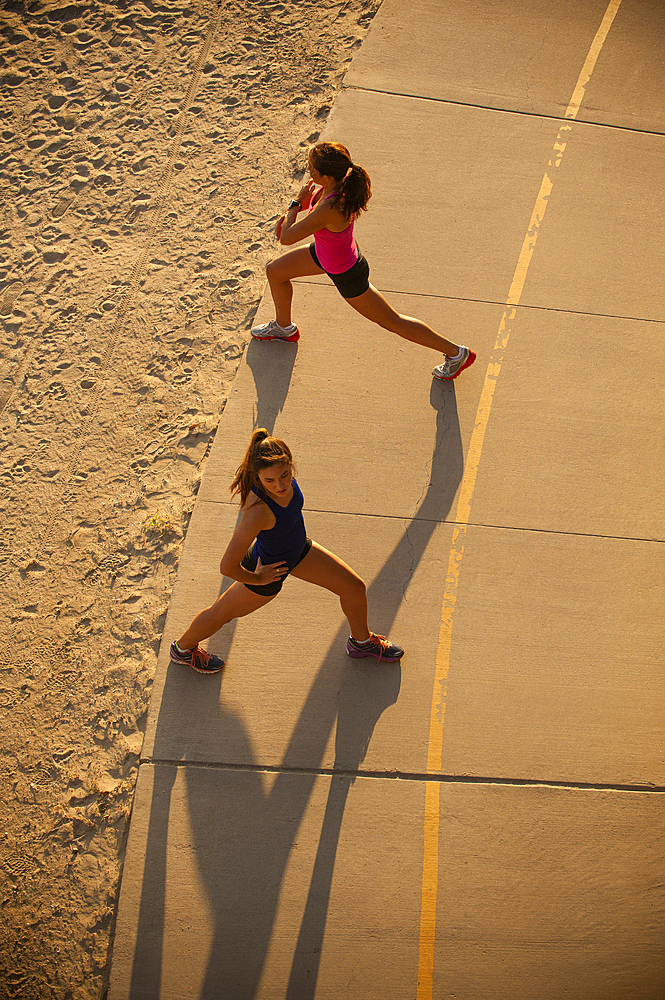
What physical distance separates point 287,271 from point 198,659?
9.49 ft

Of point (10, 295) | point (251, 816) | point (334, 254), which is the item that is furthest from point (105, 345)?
point (251, 816)

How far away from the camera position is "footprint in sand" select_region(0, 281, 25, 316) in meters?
6.05

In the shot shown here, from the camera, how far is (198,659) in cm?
423

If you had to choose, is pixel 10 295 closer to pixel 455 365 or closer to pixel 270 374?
pixel 270 374

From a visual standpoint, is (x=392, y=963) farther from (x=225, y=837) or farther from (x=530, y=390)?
(x=530, y=390)

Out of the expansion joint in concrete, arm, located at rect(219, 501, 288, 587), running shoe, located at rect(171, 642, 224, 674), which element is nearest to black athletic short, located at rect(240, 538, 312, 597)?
arm, located at rect(219, 501, 288, 587)

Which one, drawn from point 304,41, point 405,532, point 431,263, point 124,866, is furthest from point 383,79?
point 124,866

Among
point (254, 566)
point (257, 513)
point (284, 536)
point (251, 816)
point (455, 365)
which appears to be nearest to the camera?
point (257, 513)

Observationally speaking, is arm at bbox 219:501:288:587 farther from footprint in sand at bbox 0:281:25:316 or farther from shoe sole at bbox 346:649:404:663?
footprint in sand at bbox 0:281:25:316

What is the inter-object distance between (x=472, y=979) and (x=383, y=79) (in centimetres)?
818

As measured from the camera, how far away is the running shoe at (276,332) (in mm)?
5629

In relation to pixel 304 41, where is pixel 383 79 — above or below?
below

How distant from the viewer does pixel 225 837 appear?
A: 12.6 ft

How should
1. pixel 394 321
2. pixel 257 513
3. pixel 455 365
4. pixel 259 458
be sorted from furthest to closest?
pixel 455 365 → pixel 394 321 → pixel 257 513 → pixel 259 458
